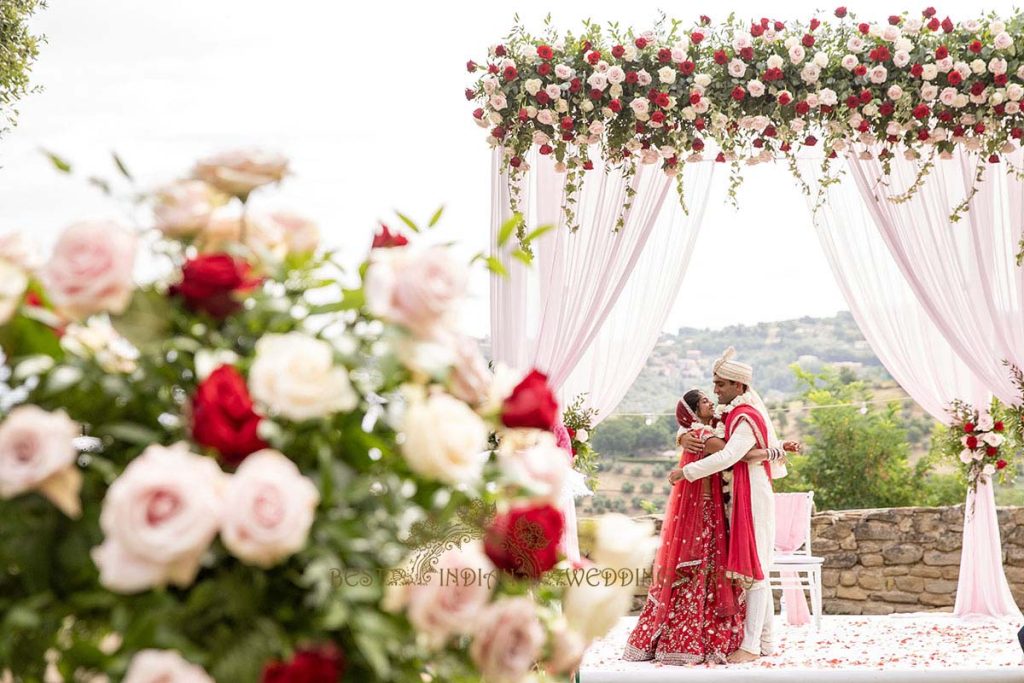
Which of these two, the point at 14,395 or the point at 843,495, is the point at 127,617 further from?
the point at 843,495

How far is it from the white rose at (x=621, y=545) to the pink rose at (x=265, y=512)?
0.94 ft

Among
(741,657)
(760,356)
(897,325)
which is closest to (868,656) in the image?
(741,657)

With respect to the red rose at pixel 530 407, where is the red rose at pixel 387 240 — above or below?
above

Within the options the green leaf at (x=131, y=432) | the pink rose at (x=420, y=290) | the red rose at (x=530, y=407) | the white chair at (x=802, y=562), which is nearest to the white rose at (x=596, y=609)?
the red rose at (x=530, y=407)

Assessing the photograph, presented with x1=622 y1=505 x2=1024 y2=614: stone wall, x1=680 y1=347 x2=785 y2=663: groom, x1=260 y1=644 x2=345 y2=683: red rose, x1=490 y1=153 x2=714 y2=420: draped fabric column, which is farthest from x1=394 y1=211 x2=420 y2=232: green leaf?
x1=622 y1=505 x2=1024 y2=614: stone wall

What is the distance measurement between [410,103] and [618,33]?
3.12 m

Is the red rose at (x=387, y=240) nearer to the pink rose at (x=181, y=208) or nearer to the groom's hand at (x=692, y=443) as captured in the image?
the pink rose at (x=181, y=208)

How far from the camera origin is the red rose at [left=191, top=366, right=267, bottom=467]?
84 cm

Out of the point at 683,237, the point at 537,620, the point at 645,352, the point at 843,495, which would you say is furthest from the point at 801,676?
the point at 843,495

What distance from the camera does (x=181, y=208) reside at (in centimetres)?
99

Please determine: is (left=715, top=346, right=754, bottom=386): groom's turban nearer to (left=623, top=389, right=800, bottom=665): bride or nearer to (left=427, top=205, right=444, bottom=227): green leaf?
(left=623, top=389, right=800, bottom=665): bride

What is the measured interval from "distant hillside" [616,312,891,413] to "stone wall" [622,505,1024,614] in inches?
88.6

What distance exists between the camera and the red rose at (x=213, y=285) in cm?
94

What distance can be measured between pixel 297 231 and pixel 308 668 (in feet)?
1.36
